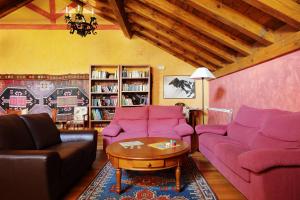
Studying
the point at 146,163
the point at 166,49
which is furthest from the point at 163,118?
the point at 166,49

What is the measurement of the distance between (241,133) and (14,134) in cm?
285

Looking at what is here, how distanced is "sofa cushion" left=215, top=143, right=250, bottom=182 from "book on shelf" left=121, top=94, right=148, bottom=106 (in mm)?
3192

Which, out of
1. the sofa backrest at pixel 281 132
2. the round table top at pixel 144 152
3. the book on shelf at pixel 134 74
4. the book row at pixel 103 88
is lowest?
the round table top at pixel 144 152

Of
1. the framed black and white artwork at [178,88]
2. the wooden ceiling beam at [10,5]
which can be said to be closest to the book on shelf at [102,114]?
the framed black and white artwork at [178,88]

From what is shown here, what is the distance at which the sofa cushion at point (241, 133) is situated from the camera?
287cm

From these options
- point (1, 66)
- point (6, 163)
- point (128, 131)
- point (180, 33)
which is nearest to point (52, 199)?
point (6, 163)

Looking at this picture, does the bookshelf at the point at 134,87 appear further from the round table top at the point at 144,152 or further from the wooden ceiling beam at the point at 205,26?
the round table top at the point at 144,152

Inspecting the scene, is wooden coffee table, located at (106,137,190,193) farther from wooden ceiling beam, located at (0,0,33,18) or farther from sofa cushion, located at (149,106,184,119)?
wooden ceiling beam, located at (0,0,33,18)

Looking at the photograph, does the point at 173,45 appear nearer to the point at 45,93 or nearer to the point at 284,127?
the point at 284,127

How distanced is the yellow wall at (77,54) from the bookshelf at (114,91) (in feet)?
1.09

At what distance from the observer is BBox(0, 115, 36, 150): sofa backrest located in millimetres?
2238

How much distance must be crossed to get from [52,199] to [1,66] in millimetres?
5255

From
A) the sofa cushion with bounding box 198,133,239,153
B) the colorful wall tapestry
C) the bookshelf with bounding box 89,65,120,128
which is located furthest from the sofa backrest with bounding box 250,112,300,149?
the colorful wall tapestry

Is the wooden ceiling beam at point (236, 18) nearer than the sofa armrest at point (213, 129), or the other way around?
the wooden ceiling beam at point (236, 18)
